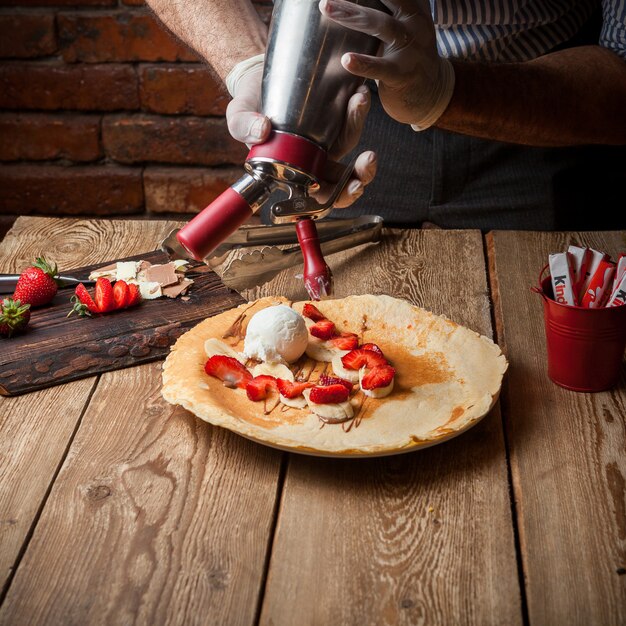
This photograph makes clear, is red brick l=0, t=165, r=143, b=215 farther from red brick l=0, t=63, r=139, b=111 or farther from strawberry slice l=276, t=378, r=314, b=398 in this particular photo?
strawberry slice l=276, t=378, r=314, b=398

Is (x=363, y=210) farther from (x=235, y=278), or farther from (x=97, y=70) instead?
(x=97, y=70)

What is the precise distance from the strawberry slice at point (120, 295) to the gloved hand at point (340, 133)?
0.97 ft

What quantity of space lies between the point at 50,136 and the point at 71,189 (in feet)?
0.47

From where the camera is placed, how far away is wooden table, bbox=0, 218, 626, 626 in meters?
0.71

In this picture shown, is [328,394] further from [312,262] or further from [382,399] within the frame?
[312,262]

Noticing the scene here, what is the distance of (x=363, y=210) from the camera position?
1563 mm

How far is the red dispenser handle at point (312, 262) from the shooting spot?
1.16 meters

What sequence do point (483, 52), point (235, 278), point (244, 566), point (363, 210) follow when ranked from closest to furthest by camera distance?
point (244, 566)
point (235, 278)
point (483, 52)
point (363, 210)

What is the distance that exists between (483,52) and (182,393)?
0.87 meters

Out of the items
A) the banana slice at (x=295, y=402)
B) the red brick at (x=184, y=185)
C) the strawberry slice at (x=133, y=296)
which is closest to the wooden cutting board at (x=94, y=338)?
the strawberry slice at (x=133, y=296)

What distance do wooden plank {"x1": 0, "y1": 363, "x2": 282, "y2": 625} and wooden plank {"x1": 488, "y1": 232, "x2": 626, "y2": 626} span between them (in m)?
0.26

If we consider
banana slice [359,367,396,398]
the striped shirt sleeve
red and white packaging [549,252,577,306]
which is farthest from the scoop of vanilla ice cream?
the striped shirt sleeve

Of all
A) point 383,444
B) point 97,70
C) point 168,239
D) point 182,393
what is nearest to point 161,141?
point 97,70

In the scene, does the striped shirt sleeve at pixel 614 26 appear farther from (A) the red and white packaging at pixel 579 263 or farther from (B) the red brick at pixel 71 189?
(B) the red brick at pixel 71 189
